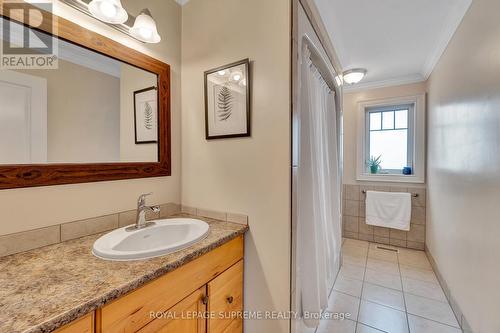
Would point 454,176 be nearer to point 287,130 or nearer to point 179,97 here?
point 287,130

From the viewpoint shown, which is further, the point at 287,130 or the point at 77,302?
the point at 287,130

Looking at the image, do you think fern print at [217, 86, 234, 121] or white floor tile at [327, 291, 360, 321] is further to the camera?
white floor tile at [327, 291, 360, 321]

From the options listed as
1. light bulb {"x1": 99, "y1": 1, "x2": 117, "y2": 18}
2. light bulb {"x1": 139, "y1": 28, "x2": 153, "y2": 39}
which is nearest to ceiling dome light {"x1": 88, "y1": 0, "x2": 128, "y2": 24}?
light bulb {"x1": 99, "y1": 1, "x2": 117, "y2": 18}

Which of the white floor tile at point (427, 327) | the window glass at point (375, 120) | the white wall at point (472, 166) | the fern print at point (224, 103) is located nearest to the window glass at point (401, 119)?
the window glass at point (375, 120)

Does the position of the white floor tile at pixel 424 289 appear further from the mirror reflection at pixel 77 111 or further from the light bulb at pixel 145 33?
the light bulb at pixel 145 33

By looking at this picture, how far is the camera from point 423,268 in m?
2.28

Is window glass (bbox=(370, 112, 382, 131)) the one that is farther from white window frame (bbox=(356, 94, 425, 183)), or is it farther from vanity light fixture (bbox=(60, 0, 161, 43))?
vanity light fixture (bbox=(60, 0, 161, 43))

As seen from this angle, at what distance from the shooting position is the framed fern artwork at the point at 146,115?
1.27 metres

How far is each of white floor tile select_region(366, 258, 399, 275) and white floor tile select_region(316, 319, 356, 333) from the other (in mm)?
958

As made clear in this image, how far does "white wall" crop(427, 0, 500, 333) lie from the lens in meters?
1.10

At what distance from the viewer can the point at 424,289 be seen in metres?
1.92

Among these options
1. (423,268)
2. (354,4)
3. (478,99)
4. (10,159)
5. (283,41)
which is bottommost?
(423,268)

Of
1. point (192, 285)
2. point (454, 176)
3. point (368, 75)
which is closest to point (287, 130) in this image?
point (192, 285)

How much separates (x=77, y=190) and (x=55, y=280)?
18.8 inches
